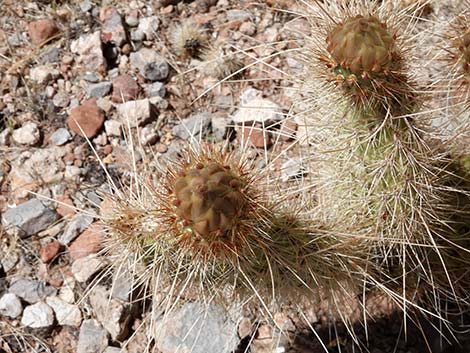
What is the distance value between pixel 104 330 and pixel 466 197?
1.58 meters

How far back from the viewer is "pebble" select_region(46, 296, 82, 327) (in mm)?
2992

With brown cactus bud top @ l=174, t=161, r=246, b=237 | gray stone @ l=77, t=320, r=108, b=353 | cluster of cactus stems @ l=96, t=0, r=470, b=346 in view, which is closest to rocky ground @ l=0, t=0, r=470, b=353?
gray stone @ l=77, t=320, r=108, b=353

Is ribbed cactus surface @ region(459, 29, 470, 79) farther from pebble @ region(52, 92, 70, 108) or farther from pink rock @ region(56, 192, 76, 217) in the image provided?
pebble @ region(52, 92, 70, 108)

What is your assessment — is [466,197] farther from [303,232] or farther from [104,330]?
[104,330]

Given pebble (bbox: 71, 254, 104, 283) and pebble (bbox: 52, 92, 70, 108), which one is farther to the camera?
pebble (bbox: 52, 92, 70, 108)

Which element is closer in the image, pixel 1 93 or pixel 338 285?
pixel 338 285

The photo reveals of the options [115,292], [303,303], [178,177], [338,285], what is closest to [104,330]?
[115,292]

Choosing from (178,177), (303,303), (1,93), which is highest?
(178,177)

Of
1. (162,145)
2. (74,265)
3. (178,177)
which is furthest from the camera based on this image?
(162,145)

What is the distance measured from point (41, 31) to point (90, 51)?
0.32 m

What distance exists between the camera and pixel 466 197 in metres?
2.56

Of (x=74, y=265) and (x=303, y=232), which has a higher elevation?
(x=303, y=232)

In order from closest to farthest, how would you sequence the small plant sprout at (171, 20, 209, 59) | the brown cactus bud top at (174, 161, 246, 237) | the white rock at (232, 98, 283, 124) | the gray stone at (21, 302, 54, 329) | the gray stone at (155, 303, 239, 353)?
the brown cactus bud top at (174, 161, 246, 237)
the gray stone at (155, 303, 239, 353)
the gray stone at (21, 302, 54, 329)
the white rock at (232, 98, 283, 124)
the small plant sprout at (171, 20, 209, 59)

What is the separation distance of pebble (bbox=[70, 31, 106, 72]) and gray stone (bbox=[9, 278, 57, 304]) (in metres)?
1.23
